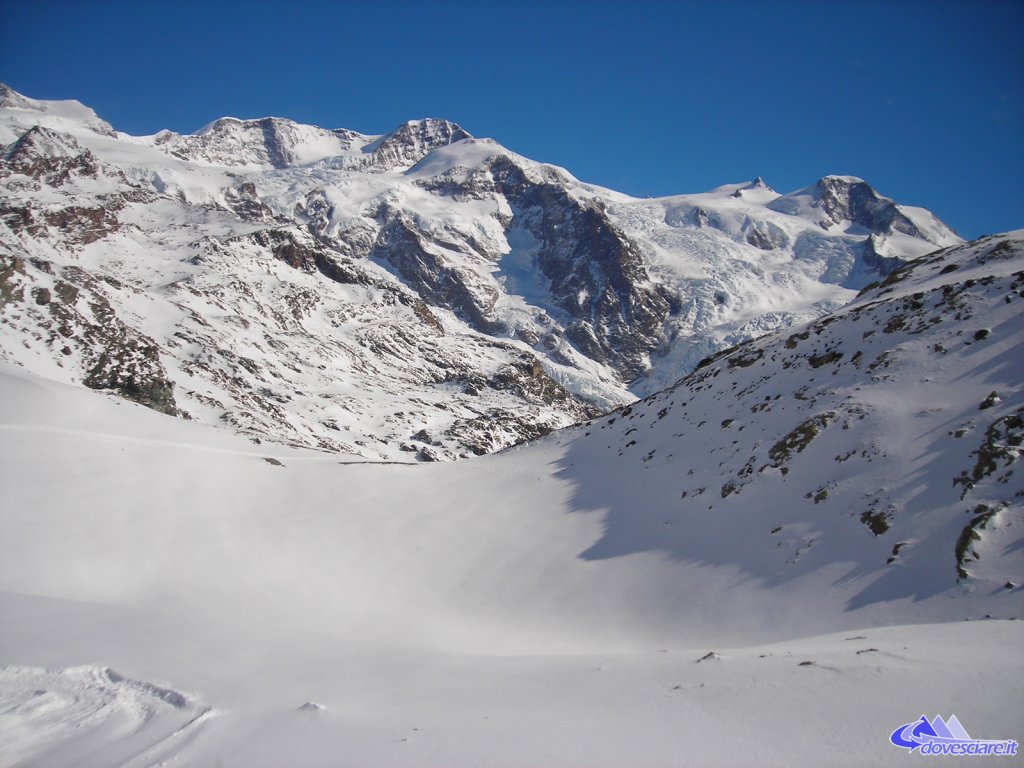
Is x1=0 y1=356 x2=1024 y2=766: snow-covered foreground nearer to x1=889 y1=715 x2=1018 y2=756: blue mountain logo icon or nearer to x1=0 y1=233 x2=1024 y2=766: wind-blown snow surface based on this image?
x1=0 y1=233 x2=1024 y2=766: wind-blown snow surface

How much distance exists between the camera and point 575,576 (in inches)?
762

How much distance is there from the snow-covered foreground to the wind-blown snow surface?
0.24ft

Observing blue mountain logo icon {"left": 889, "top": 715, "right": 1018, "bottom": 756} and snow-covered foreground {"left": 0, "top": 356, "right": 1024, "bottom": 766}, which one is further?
snow-covered foreground {"left": 0, "top": 356, "right": 1024, "bottom": 766}

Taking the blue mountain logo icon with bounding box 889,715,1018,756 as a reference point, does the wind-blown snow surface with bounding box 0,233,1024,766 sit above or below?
above

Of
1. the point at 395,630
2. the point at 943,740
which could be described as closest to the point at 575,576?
the point at 395,630

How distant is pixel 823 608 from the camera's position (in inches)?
559

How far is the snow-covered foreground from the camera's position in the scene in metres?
7.87

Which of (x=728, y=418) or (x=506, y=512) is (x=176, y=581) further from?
(x=728, y=418)

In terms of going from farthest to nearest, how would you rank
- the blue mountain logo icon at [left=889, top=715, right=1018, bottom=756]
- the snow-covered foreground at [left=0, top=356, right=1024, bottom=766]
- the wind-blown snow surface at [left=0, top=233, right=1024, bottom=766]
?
the wind-blown snow surface at [left=0, top=233, right=1024, bottom=766] → the snow-covered foreground at [left=0, top=356, right=1024, bottom=766] → the blue mountain logo icon at [left=889, top=715, right=1018, bottom=756]

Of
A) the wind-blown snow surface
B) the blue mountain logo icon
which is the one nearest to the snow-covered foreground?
the wind-blown snow surface

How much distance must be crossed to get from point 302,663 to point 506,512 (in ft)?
45.7

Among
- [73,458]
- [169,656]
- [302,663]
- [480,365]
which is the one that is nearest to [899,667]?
[302,663]

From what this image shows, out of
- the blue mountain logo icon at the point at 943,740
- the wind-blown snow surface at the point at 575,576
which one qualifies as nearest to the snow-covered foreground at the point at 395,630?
the wind-blown snow surface at the point at 575,576

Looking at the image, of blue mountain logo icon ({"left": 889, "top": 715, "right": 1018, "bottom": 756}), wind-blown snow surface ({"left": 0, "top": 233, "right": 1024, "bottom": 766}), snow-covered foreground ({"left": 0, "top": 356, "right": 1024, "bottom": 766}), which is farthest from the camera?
wind-blown snow surface ({"left": 0, "top": 233, "right": 1024, "bottom": 766})
